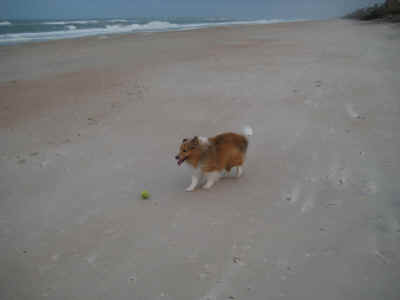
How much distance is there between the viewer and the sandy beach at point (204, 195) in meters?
2.74

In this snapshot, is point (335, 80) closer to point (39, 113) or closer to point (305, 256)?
point (305, 256)

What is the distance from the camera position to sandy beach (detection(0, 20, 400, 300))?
2.74 metres

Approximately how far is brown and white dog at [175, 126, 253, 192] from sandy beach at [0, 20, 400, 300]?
0.68 ft

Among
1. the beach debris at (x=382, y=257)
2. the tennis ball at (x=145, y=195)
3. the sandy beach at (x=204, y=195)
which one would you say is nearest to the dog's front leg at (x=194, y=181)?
the sandy beach at (x=204, y=195)

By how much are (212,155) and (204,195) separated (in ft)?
1.79

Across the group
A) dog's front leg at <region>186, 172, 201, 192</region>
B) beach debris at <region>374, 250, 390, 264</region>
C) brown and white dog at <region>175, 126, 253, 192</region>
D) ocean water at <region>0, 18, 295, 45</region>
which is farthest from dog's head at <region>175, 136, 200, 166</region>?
ocean water at <region>0, 18, 295, 45</region>

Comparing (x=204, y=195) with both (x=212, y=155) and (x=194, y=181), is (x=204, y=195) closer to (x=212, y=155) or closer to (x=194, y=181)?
(x=194, y=181)

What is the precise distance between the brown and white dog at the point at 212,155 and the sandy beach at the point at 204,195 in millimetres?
207

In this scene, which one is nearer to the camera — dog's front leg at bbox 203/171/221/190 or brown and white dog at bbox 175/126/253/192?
brown and white dog at bbox 175/126/253/192

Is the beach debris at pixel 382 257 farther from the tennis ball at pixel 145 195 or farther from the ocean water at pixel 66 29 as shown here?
the ocean water at pixel 66 29

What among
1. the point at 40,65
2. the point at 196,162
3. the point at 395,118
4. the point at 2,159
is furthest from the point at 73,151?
the point at 40,65

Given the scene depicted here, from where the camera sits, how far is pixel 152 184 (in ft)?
14.6

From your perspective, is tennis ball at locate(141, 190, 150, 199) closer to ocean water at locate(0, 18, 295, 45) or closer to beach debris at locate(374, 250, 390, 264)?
beach debris at locate(374, 250, 390, 264)

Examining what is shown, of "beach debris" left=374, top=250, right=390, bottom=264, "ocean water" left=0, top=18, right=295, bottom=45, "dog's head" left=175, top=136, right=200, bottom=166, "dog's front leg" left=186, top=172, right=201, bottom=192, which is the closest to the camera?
"beach debris" left=374, top=250, right=390, bottom=264
